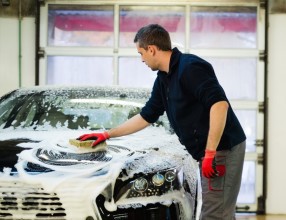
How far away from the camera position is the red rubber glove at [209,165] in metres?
2.71

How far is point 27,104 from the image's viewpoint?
13.9 ft

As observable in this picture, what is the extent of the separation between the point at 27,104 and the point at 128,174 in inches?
66.9

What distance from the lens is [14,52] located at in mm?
7000

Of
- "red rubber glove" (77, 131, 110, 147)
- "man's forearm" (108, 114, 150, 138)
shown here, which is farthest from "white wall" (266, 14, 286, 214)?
"red rubber glove" (77, 131, 110, 147)

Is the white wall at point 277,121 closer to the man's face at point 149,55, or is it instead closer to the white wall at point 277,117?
the white wall at point 277,117

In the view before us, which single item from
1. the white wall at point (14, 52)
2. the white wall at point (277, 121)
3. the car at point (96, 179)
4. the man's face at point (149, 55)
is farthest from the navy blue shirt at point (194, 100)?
the white wall at point (14, 52)

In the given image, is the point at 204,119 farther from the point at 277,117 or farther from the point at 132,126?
the point at 277,117

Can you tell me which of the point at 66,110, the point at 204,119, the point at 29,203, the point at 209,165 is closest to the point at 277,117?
the point at 66,110

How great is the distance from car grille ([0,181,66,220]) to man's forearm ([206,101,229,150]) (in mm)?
867

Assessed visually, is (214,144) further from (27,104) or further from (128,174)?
(27,104)

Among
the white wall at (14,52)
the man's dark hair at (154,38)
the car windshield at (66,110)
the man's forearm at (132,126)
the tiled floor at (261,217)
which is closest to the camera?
the man's dark hair at (154,38)

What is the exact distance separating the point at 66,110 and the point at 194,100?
1500 millimetres

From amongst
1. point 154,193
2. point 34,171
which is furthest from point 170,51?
point 34,171

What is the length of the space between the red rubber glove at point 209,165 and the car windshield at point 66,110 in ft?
4.25
